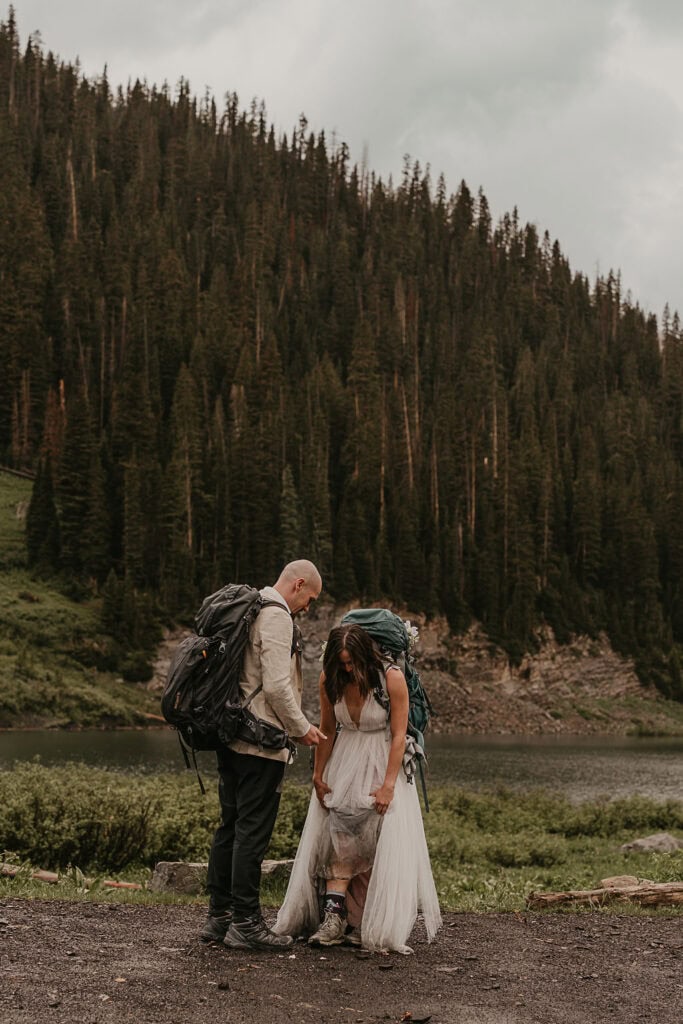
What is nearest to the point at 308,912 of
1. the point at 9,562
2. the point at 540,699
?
the point at 9,562

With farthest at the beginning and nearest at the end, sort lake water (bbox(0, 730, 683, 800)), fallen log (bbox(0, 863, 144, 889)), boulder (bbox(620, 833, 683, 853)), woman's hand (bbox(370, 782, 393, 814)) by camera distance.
→ lake water (bbox(0, 730, 683, 800))
boulder (bbox(620, 833, 683, 853))
fallen log (bbox(0, 863, 144, 889))
woman's hand (bbox(370, 782, 393, 814))

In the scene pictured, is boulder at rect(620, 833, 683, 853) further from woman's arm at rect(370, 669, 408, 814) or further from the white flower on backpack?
woman's arm at rect(370, 669, 408, 814)

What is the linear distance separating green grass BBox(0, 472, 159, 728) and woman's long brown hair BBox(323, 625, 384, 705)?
5328 centimetres

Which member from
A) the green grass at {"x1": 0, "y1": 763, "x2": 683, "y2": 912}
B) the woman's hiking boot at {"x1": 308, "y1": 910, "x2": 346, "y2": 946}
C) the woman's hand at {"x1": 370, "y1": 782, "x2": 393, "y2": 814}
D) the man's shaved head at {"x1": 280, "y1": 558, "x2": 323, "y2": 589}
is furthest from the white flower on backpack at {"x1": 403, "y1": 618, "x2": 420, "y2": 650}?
the green grass at {"x1": 0, "y1": 763, "x2": 683, "y2": 912}

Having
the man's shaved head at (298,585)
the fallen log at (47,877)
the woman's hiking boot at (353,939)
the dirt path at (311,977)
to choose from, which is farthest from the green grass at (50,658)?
the man's shaved head at (298,585)

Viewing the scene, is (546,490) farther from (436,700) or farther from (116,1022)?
(116,1022)

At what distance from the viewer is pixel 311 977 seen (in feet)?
23.8

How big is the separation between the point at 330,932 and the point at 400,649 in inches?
Answer: 80.9

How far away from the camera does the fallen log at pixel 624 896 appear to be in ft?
36.3

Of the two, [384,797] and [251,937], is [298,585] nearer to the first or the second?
[384,797]

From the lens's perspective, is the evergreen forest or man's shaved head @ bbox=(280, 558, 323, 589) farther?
the evergreen forest

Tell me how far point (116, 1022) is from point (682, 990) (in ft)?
12.3

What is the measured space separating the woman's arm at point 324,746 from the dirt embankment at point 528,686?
7011cm

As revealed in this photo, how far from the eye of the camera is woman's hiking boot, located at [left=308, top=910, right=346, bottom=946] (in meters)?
7.95
